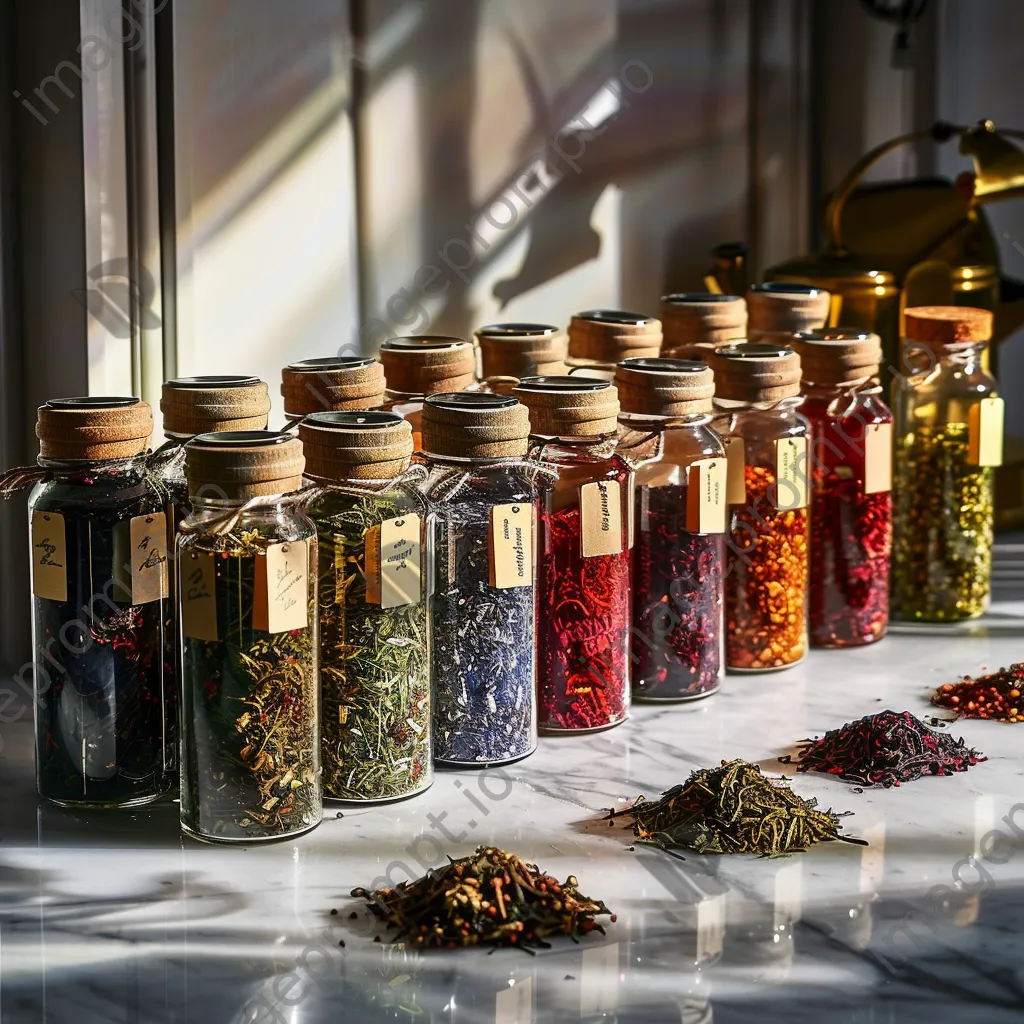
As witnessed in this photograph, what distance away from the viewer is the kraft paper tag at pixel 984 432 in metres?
1.94

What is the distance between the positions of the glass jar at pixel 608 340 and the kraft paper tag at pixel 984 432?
1.36 feet

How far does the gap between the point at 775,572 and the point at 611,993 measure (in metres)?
0.79

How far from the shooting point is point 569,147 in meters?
2.16

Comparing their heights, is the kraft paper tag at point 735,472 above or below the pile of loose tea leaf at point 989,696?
above

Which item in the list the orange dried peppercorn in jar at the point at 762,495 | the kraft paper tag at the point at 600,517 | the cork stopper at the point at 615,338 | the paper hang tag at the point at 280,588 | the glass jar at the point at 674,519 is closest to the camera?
the paper hang tag at the point at 280,588

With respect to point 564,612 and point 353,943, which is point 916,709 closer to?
point 564,612

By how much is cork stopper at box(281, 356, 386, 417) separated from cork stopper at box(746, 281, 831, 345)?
0.64m

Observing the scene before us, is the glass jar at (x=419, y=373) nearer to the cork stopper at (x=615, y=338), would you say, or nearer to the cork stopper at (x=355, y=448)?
the cork stopper at (x=615, y=338)

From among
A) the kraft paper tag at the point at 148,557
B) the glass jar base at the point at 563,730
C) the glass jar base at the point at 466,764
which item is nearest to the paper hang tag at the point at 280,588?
the kraft paper tag at the point at 148,557

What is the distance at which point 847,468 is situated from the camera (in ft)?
6.11

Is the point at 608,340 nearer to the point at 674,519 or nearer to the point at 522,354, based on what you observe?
the point at 522,354

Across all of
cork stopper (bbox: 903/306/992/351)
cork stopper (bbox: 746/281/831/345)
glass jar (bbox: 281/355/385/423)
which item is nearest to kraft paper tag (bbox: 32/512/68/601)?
glass jar (bbox: 281/355/385/423)

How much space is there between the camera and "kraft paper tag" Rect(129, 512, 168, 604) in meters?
1.35

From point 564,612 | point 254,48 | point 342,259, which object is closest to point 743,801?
point 564,612
